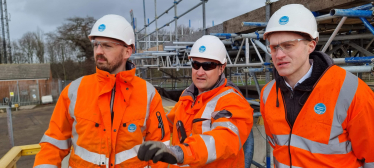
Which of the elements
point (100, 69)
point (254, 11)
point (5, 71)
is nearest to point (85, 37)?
point (5, 71)

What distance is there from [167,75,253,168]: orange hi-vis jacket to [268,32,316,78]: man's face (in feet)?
1.40

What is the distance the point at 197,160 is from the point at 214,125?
38 cm

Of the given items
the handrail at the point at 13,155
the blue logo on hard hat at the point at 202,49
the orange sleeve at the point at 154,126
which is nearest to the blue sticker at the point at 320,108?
the blue logo on hard hat at the point at 202,49

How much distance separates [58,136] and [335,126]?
2.06m

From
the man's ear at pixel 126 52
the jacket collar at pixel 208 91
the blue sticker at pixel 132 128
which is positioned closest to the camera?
the blue sticker at pixel 132 128

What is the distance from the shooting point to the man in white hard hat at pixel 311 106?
1507mm

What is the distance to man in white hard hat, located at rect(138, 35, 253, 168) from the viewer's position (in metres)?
1.37

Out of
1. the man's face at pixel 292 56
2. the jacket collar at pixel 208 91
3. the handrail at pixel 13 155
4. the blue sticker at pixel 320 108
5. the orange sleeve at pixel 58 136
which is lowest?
the handrail at pixel 13 155

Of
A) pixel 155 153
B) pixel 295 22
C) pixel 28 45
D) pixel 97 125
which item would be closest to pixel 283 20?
pixel 295 22

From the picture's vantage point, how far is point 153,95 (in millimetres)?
2219

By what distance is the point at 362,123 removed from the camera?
1466mm

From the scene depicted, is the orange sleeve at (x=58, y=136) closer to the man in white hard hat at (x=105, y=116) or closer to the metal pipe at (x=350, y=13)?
the man in white hard hat at (x=105, y=116)

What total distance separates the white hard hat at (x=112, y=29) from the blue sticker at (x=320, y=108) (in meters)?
1.65

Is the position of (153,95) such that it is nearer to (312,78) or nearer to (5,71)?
(312,78)
